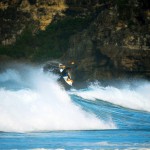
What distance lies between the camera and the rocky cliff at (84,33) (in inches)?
2411

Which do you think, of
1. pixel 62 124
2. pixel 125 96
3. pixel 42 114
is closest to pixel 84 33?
pixel 125 96

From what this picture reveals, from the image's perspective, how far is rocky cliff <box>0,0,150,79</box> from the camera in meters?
61.2

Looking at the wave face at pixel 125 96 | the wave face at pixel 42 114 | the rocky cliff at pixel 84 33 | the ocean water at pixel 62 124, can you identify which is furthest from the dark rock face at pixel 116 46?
the wave face at pixel 42 114

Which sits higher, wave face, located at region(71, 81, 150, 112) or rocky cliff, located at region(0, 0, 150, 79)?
rocky cliff, located at region(0, 0, 150, 79)

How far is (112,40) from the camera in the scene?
61.6 m

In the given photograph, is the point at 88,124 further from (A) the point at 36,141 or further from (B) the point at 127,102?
(B) the point at 127,102

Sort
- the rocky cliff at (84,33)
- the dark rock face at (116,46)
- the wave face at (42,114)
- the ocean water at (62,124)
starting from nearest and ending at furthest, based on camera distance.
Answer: the ocean water at (62,124) → the wave face at (42,114) → the dark rock face at (116,46) → the rocky cliff at (84,33)

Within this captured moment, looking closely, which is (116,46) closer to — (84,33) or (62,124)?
(84,33)

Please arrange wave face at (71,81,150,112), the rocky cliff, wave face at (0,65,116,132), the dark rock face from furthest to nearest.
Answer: the rocky cliff
the dark rock face
wave face at (71,81,150,112)
wave face at (0,65,116,132)

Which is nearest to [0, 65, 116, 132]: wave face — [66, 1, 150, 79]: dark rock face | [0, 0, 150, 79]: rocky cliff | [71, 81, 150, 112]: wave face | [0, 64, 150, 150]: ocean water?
[0, 64, 150, 150]: ocean water

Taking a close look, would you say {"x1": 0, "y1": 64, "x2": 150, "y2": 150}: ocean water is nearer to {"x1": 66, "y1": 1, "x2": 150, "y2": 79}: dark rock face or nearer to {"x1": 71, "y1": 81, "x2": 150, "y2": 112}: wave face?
{"x1": 71, "y1": 81, "x2": 150, "y2": 112}: wave face

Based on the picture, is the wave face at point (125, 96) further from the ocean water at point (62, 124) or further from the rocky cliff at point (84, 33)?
the rocky cliff at point (84, 33)

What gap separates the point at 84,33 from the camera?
68.5 m

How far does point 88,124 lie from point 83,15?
4799 centimetres
